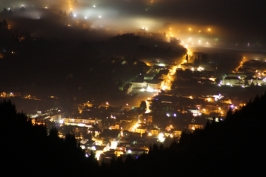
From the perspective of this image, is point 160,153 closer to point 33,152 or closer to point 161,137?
point 33,152

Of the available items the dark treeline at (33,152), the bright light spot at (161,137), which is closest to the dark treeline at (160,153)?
the dark treeline at (33,152)

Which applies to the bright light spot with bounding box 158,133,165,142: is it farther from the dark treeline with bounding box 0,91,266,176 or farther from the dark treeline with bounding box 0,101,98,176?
the dark treeline with bounding box 0,101,98,176

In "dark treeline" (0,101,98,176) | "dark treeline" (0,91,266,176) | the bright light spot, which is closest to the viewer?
"dark treeline" (0,101,98,176)

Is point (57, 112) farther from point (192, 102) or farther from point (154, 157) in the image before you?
point (154, 157)

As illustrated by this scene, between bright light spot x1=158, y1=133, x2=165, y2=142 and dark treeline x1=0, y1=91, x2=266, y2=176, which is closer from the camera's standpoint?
dark treeline x1=0, y1=91, x2=266, y2=176

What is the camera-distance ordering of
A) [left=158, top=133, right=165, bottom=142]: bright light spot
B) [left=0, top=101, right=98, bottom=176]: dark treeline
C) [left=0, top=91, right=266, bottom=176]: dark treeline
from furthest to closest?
[left=158, top=133, right=165, bottom=142]: bright light spot
[left=0, top=91, right=266, bottom=176]: dark treeline
[left=0, top=101, right=98, bottom=176]: dark treeline

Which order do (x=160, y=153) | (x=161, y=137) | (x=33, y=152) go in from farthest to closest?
(x=161, y=137)
(x=160, y=153)
(x=33, y=152)

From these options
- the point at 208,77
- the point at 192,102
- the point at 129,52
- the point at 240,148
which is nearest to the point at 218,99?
the point at 192,102

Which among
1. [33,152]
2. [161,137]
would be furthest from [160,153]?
[161,137]

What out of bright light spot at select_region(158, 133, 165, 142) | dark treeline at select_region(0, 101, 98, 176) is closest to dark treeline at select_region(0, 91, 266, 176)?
dark treeline at select_region(0, 101, 98, 176)
